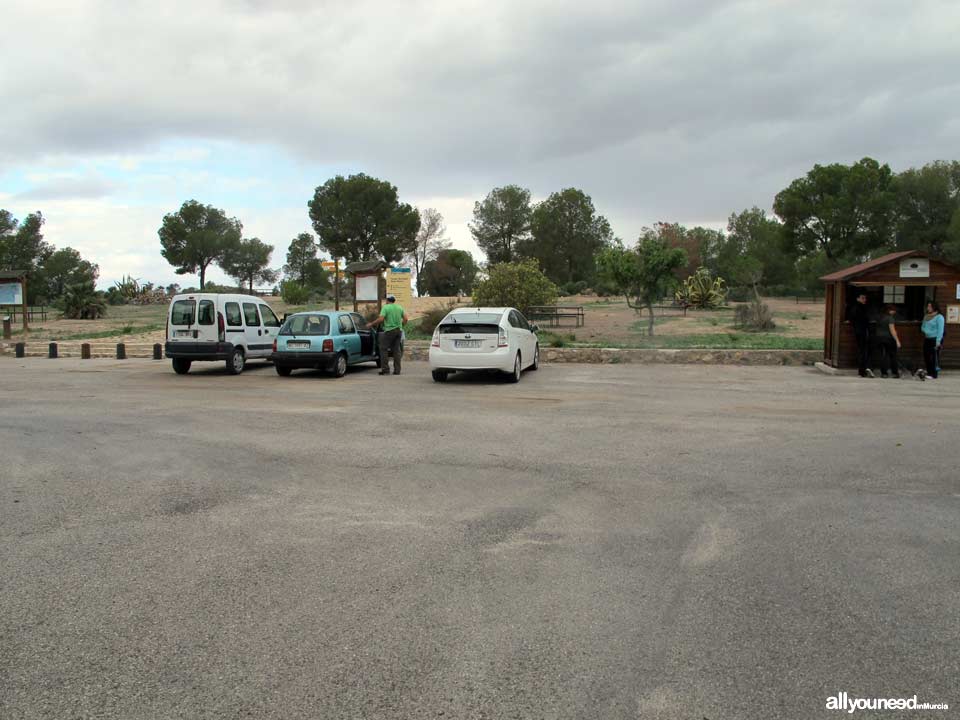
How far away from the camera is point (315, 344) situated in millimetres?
16625

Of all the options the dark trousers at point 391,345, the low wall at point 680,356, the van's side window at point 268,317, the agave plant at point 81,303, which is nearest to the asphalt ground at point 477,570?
the dark trousers at point 391,345

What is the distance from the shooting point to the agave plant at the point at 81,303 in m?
43.8

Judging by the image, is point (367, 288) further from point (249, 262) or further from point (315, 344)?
point (249, 262)

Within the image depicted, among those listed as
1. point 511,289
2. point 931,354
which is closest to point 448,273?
point 511,289

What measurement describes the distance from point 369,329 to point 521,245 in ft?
223

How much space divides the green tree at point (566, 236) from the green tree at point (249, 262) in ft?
92.6

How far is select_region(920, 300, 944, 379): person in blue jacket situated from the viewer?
Result: 1566 centimetres

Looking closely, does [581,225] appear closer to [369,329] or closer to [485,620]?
[369,329]

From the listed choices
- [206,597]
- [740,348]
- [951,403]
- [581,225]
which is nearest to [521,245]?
[581,225]

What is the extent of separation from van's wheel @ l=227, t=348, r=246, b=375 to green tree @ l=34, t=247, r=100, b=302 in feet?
200

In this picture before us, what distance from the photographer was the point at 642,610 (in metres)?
4.08

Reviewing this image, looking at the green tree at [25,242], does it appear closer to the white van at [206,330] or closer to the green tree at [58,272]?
the green tree at [58,272]

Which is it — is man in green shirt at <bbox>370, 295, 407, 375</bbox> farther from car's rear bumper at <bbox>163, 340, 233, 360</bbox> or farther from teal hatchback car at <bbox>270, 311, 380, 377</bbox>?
car's rear bumper at <bbox>163, 340, 233, 360</bbox>

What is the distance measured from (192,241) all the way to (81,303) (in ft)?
105
